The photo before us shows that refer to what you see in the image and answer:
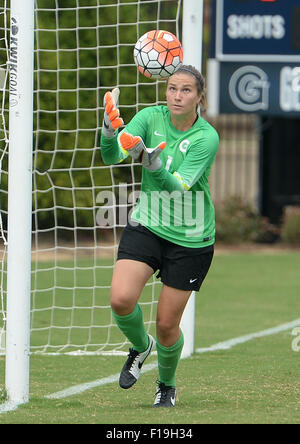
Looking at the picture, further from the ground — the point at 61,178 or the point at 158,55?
the point at 158,55

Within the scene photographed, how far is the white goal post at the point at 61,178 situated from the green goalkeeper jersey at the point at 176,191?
700 mm

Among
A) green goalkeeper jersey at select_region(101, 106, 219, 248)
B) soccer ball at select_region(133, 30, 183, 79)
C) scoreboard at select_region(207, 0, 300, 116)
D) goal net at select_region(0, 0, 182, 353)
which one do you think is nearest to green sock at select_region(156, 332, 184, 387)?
green goalkeeper jersey at select_region(101, 106, 219, 248)

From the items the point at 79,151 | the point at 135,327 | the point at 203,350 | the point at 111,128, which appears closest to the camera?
the point at 111,128

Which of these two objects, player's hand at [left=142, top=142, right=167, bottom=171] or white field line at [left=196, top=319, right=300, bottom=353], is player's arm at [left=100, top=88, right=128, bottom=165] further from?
white field line at [left=196, top=319, right=300, bottom=353]

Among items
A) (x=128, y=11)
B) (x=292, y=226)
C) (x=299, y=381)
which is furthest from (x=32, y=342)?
(x=292, y=226)

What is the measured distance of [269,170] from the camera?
58.4ft

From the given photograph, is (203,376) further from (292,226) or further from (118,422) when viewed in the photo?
(292,226)

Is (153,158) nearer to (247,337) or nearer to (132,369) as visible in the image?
(132,369)

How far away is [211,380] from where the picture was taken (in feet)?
22.8

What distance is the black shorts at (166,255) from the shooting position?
567 centimetres

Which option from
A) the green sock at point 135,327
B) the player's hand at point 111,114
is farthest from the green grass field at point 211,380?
the player's hand at point 111,114

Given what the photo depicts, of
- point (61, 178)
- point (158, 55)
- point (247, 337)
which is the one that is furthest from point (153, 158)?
point (61, 178)

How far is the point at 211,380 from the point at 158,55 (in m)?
2.38

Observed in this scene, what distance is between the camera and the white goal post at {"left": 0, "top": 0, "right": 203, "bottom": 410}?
5867mm
